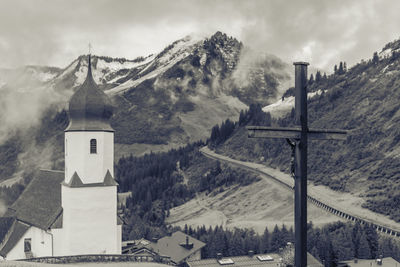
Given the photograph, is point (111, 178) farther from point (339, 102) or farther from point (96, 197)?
point (339, 102)

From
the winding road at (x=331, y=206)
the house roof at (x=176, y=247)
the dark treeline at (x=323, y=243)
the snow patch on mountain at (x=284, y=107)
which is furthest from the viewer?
the snow patch on mountain at (x=284, y=107)

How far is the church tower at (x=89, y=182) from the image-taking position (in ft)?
140

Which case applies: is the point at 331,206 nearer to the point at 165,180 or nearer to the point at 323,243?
the point at 323,243

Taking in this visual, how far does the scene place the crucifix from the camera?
9141 millimetres

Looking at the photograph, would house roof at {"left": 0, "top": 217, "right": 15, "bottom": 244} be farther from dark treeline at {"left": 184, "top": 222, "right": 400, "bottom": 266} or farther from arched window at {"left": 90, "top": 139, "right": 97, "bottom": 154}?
arched window at {"left": 90, "top": 139, "right": 97, "bottom": 154}

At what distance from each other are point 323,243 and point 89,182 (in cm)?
2587

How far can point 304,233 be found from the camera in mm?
9227

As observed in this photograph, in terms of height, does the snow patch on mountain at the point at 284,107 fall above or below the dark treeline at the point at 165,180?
above

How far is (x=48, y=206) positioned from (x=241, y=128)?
106 metres

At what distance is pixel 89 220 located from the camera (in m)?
42.7

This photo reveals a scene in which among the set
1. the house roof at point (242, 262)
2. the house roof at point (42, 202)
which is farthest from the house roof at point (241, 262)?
the house roof at point (42, 202)

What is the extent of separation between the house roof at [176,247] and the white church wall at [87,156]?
16312mm

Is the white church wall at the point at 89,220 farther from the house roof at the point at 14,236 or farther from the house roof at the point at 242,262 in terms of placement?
the house roof at the point at 242,262

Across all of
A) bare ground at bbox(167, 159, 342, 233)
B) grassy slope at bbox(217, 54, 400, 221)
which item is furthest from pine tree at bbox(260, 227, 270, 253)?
grassy slope at bbox(217, 54, 400, 221)
